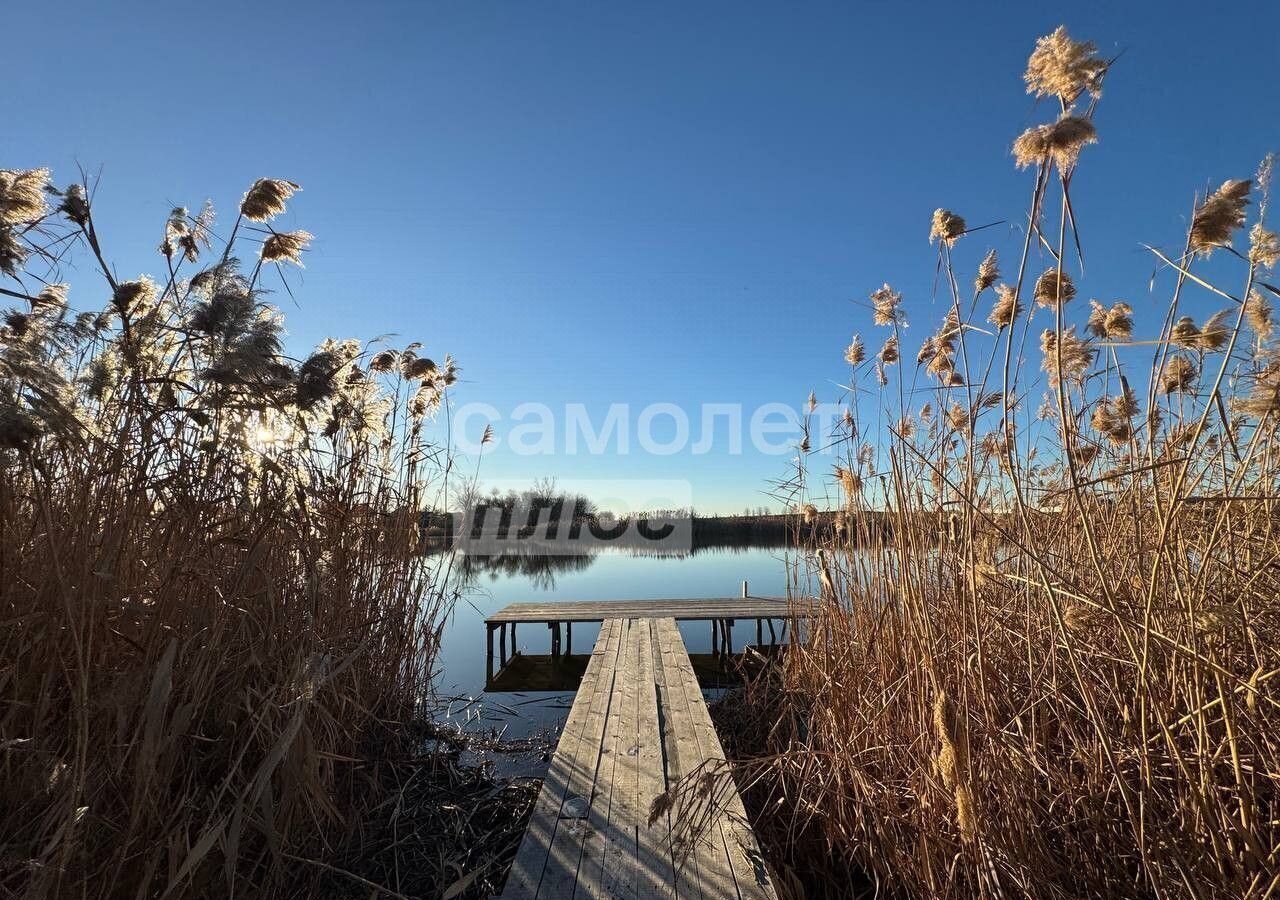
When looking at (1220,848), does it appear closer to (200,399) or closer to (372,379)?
(200,399)

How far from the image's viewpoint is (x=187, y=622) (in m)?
1.77

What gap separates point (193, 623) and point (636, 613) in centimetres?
566

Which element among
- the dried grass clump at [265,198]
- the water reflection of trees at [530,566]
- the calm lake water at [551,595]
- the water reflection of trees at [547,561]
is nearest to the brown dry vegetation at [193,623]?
the dried grass clump at [265,198]

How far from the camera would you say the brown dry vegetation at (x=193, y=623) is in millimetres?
1379

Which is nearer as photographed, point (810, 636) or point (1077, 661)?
point (1077, 661)

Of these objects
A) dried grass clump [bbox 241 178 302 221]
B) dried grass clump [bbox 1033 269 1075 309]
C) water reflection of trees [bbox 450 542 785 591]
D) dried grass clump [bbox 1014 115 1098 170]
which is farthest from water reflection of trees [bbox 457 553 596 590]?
dried grass clump [bbox 1014 115 1098 170]

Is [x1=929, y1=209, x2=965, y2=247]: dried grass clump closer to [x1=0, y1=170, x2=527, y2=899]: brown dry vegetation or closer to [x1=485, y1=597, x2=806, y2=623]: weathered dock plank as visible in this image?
[x1=0, y1=170, x2=527, y2=899]: brown dry vegetation

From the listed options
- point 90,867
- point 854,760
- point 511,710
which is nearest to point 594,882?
point 854,760

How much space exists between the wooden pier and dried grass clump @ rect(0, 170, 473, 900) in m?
3.91

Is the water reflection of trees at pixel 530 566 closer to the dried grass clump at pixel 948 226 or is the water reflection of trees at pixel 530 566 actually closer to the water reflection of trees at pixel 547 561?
the water reflection of trees at pixel 547 561

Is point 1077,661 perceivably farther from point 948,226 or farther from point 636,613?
point 636,613

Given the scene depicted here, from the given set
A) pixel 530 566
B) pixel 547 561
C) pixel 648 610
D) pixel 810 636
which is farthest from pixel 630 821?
pixel 547 561

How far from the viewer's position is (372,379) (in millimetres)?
3729

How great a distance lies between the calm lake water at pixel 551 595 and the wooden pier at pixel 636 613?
33cm
